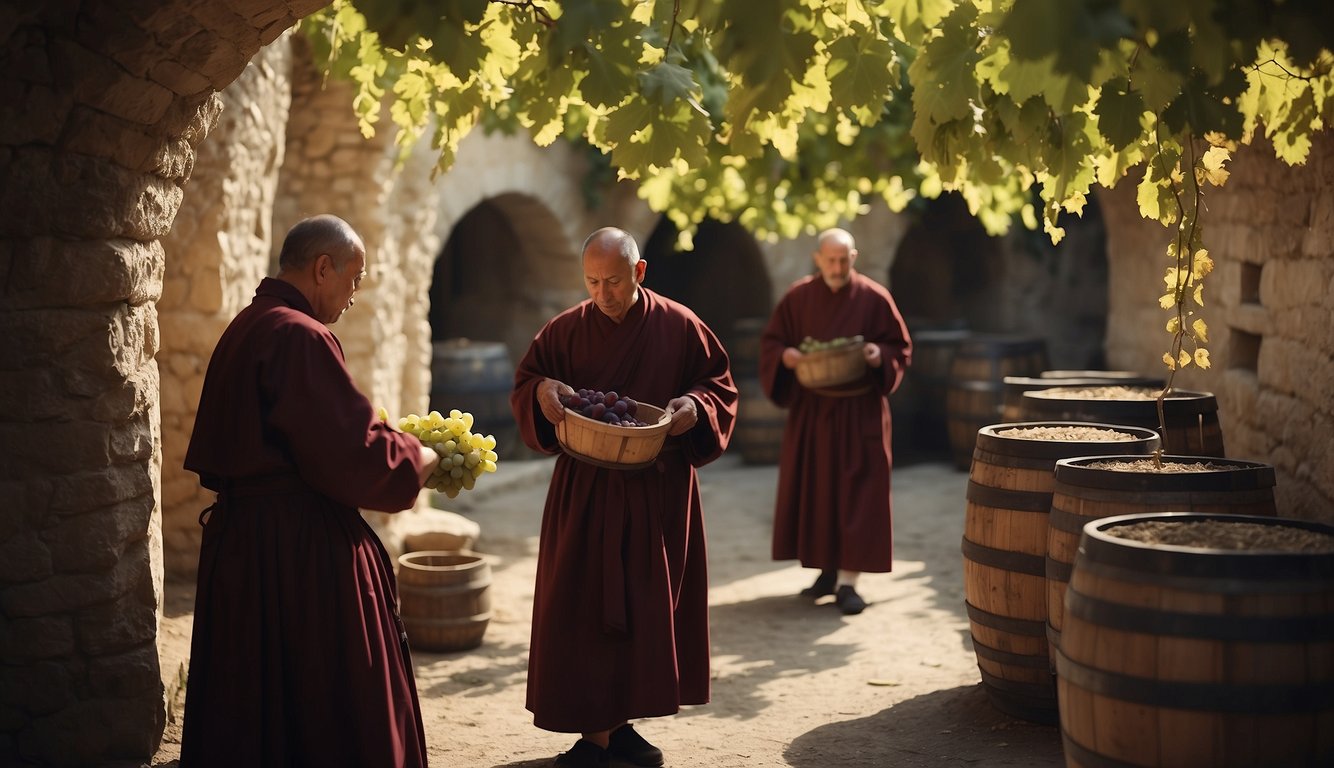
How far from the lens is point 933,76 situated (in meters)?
3.99

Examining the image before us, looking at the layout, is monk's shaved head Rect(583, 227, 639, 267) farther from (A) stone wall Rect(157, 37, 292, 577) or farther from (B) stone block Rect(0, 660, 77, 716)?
(A) stone wall Rect(157, 37, 292, 577)

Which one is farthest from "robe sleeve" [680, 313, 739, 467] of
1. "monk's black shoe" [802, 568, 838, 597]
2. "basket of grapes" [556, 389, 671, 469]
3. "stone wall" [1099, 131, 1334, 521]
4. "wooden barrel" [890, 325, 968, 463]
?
"wooden barrel" [890, 325, 968, 463]

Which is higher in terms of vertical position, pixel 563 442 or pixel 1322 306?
pixel 1322 306

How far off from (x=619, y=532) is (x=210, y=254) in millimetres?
2615

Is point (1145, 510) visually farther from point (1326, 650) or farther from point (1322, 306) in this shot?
point (1322, 306)

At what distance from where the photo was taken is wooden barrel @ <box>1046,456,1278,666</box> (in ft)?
12.9

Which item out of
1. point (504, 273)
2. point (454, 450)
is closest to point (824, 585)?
point (454, 450)

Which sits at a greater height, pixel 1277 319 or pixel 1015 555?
pixel 1277 319

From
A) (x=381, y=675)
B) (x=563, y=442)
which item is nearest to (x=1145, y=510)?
(x=563, y=442)

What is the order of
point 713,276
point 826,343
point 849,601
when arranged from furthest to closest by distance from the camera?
1. point 713,276
2. point 826,343
3. point 849,601

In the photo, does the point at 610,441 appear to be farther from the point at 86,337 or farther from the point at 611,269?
the point at 86,337

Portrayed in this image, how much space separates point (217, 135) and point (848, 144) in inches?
197

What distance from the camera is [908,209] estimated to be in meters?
13.4

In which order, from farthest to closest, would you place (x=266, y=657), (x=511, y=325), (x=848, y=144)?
(x=511, y=325), (x=848, y=144), (x=266, y=657)
